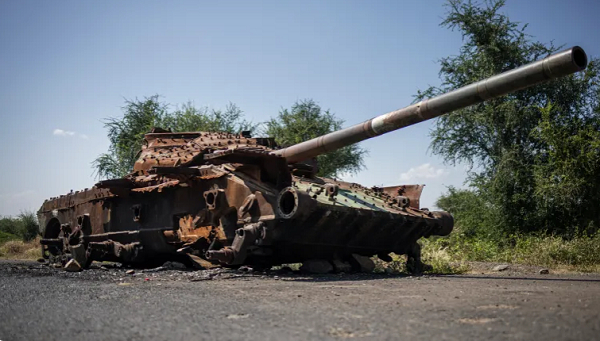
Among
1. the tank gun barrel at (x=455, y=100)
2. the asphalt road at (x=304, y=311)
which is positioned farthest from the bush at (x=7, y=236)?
the asphalt road at (x=304, y=311)

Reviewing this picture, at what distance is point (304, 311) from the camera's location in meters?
4.82

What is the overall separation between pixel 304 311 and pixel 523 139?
13.9 m

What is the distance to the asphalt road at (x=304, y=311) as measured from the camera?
12.6ft

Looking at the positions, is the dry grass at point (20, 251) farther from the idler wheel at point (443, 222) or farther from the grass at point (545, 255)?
the idler wheel at point (443, 222)

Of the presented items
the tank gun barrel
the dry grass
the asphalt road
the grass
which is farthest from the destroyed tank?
the dry grass

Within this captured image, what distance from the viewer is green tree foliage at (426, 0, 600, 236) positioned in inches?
567

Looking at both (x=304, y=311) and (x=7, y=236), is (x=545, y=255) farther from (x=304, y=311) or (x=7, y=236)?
(x=7, y=236)

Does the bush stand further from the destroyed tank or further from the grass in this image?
the grass

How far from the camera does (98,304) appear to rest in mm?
5512

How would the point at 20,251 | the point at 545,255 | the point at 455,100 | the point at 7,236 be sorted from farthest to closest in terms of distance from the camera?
the point at 7,236, the point at 20,251, the point at 545,255, the point at 455,100

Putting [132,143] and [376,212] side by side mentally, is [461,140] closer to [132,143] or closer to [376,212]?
[376,212]

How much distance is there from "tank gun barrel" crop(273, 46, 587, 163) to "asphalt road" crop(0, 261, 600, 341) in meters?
2.24

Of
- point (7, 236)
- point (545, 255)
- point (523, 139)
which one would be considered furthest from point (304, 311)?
point (7, 236)

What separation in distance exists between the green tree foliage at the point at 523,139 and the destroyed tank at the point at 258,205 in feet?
16.9
